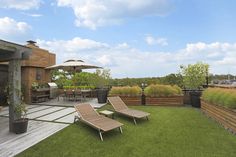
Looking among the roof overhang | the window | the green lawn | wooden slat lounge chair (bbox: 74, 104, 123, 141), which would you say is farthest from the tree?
the window

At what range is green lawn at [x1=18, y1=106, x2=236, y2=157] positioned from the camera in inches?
157

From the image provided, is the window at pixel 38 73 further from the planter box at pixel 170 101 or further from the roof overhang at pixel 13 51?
the planter box at pixel 170 101

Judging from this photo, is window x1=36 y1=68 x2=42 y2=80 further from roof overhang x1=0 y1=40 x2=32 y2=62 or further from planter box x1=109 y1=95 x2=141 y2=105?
roof overhang x1=0 y1=40 x2=32 y2=62

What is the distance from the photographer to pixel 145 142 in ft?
15.2

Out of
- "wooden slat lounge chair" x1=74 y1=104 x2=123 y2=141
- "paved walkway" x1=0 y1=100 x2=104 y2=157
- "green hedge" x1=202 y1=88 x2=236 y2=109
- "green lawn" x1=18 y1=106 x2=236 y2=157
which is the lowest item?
"green lawn" x1=18 y1=106 x2=236 y2=157

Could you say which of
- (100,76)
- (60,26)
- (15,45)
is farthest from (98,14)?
(15,45)

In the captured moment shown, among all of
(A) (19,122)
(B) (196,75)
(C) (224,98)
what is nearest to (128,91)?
(B) (196,75)

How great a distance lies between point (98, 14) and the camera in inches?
419

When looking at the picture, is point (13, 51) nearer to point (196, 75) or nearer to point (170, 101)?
point (170, 101)

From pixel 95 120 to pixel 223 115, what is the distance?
→ 13.6 feet

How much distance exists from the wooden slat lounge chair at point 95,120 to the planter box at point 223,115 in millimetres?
3231

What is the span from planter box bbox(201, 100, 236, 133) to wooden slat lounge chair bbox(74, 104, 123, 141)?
3231mm

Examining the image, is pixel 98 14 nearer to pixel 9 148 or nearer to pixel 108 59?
pixel 108 59

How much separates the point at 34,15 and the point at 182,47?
35.9ft
